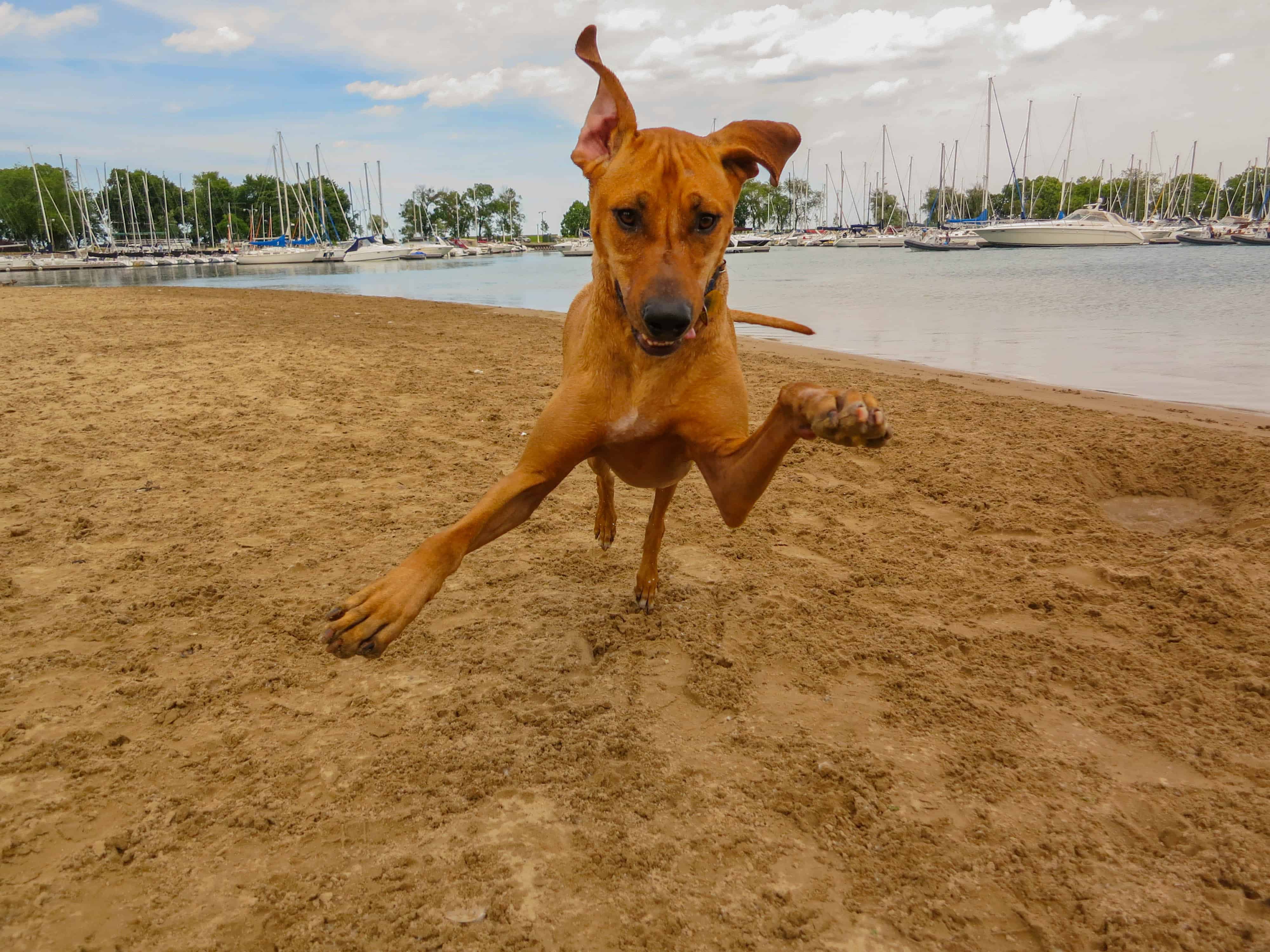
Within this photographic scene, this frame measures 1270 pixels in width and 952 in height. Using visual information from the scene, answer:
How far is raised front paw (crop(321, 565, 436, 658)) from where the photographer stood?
2.06 meters

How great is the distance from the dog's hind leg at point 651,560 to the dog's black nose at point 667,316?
3.81ft

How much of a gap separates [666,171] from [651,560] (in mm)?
1624

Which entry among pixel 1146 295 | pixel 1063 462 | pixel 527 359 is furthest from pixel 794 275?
pixel 1063 462

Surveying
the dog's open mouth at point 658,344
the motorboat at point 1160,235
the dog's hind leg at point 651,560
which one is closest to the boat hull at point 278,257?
the dog's hind leg at point 651,560

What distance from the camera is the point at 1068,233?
5447cm

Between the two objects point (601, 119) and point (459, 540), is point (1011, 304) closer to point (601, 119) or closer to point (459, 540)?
point (601, 119)

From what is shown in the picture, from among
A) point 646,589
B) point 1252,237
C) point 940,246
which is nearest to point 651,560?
point 646,589

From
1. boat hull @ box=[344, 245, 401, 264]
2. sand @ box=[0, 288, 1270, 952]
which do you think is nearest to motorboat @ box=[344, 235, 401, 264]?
boat hull @ box=[344, 245, 401, 264]

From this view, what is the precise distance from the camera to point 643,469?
9.32ft

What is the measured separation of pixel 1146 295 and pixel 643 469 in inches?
824

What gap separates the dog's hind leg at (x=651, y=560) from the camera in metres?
3.39

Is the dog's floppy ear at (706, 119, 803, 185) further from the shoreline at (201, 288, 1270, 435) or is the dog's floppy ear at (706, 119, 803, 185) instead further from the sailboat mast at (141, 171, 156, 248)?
the sailboat mast at (141, 171, 156, 248)

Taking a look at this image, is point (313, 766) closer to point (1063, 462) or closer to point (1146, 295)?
point (1063, 462)

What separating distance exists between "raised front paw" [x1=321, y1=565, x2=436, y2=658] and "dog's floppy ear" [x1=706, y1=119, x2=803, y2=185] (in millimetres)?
1741
